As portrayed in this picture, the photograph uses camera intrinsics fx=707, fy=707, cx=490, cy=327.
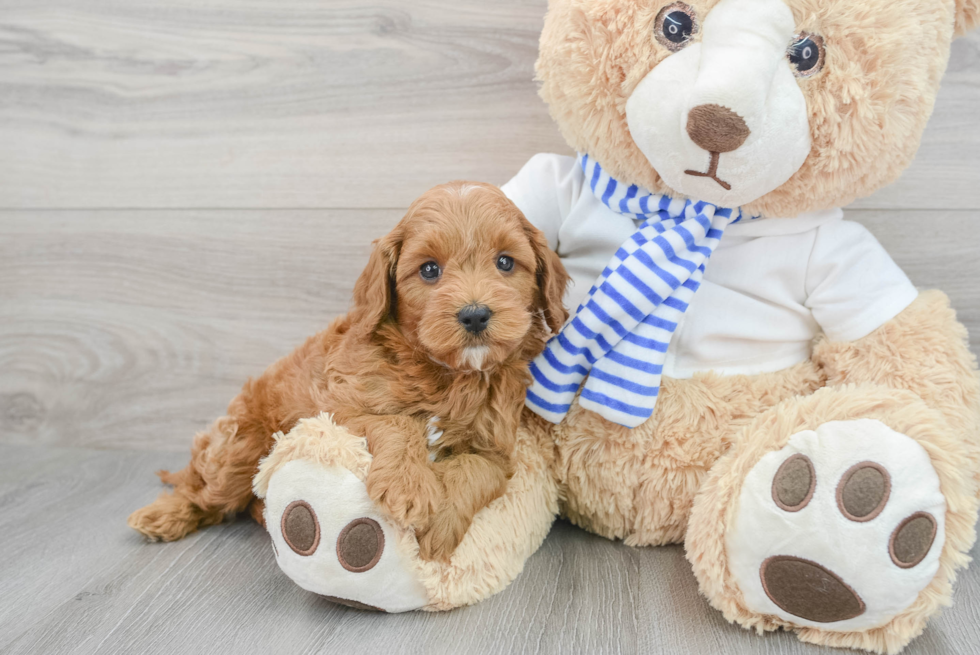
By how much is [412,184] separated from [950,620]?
4.60 feet

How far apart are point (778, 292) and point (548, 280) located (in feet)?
1.48

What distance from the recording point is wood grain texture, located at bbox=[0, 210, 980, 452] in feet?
→ 6.09

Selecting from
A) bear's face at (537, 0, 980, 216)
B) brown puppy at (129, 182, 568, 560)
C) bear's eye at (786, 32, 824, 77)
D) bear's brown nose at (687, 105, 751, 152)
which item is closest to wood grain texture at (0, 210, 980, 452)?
brown puppy at (129, 182, 568, 560)

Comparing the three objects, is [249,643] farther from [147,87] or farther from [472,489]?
[147,87]

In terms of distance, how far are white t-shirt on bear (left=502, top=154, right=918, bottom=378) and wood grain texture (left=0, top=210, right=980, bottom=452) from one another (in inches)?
32.5

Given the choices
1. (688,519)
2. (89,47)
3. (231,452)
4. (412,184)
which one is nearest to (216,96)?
(89,47)

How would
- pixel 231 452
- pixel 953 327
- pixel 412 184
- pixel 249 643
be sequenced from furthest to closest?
pixel 412 184, pixel 231 452, pixel 953 327, pixel 249 643

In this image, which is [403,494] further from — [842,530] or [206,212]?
[206,212]

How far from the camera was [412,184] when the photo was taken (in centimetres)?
177

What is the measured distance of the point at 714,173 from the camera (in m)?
1.16

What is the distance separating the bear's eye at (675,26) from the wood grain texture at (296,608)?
928 millimetres

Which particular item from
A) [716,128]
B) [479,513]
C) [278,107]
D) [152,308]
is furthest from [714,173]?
[152,308]

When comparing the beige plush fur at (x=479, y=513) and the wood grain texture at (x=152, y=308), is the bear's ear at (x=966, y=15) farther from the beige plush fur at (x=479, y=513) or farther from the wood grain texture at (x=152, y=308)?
the wood grain texture at (x=152, y=308)

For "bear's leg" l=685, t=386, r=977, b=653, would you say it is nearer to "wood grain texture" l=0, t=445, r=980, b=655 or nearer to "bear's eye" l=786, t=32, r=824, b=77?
"wood grain texture" l=0, t=445, r=980, b=655
